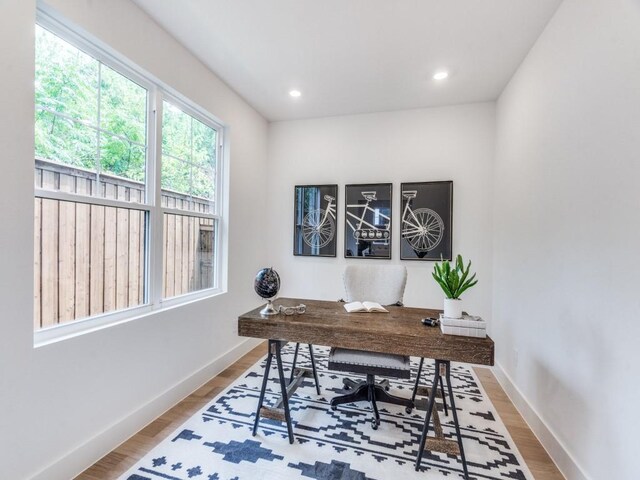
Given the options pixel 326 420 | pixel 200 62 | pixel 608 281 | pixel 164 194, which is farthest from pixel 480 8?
pixel 326 420

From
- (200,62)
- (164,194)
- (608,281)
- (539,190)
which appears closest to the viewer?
(608,281)

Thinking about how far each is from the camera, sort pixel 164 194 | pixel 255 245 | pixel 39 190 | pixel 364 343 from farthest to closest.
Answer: pixel 255 245 → pixel 164 194 → pixel 364 343 → pixel 39 190

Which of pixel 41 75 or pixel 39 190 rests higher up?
pixel 41 75

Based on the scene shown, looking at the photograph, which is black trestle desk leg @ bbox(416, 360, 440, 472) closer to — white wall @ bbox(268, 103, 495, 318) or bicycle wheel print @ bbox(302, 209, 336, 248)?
white wall @ bbox(268, 103, 495, 318)

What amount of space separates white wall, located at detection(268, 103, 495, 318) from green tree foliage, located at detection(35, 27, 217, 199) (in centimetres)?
152

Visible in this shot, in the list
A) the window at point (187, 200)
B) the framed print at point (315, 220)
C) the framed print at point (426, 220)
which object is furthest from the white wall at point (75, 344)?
the framed print at point (426, 220)

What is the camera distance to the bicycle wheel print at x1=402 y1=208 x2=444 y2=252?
3.27m

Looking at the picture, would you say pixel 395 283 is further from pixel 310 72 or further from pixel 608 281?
pixel 310 72

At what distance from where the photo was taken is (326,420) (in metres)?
2.07

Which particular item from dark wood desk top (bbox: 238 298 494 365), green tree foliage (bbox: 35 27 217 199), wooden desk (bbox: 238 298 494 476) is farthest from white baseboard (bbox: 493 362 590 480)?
green tree foliage (bbox: 35 27 217 199)

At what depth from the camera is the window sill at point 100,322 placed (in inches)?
59.7

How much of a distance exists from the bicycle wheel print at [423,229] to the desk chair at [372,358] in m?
0.98

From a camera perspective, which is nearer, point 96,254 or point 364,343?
point 364,343

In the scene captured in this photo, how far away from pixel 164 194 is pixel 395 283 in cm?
199
